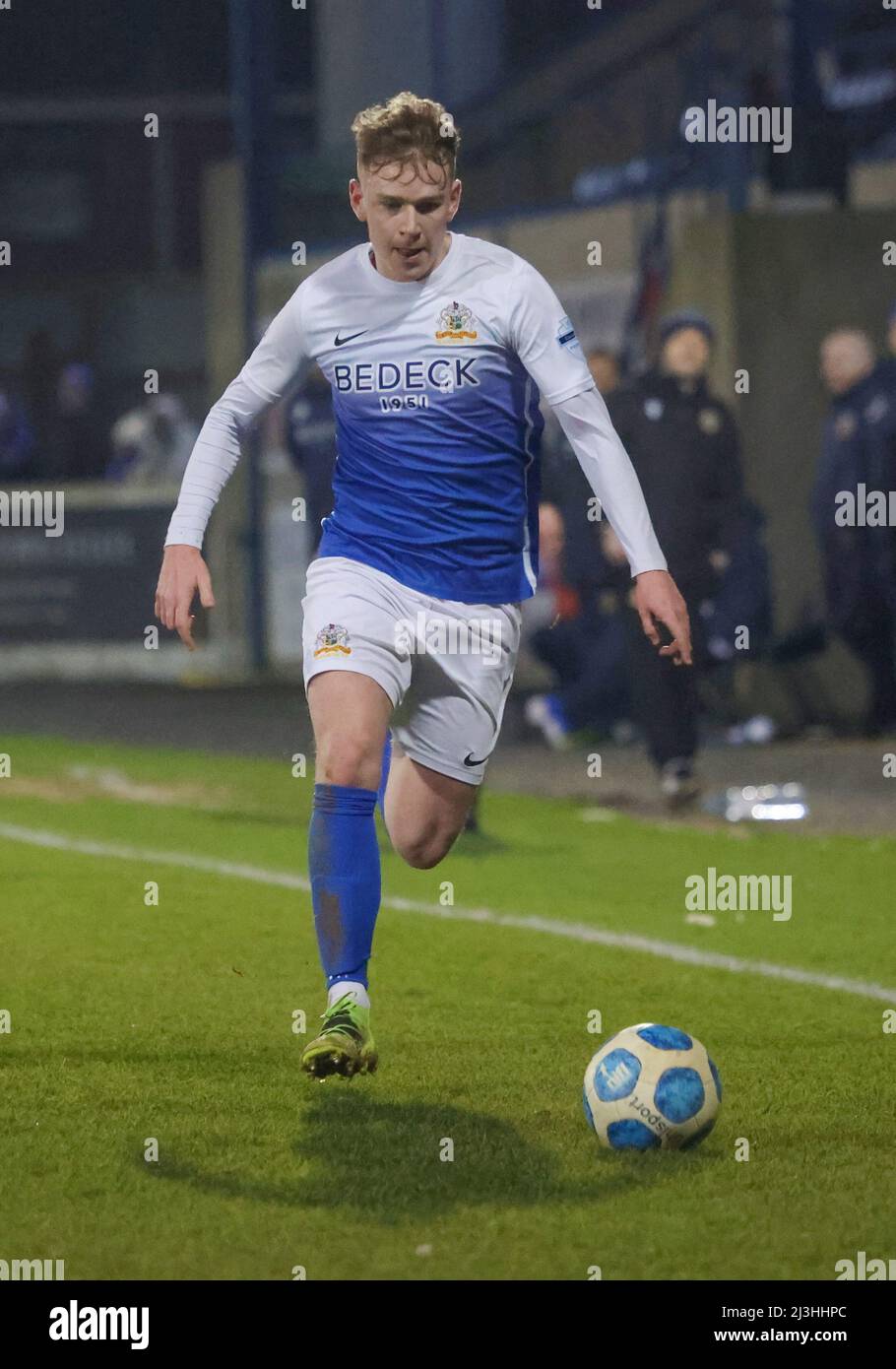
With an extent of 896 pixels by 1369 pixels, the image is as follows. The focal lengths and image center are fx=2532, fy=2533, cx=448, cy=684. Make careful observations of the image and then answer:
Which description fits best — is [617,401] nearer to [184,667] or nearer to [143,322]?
[184,667]

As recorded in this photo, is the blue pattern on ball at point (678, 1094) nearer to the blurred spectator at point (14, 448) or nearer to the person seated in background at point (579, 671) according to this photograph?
the person seated in background at point (579, 671)

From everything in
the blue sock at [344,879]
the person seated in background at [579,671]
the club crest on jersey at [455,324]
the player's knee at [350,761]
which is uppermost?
→ the person seated in background at [579,671]

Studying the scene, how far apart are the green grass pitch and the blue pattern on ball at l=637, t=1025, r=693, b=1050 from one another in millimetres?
228

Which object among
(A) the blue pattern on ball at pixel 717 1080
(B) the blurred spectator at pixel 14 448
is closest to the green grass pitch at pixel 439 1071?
(A) the blue pattern on ball at pixel 717 1080

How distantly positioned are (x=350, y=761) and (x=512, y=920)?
3.08 metres

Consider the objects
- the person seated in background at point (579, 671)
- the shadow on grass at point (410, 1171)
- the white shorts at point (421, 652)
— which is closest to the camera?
the shadow on grass at point (410, 1171)

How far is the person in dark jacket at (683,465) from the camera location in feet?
40.7

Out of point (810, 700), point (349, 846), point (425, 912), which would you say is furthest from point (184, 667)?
point (349, 846)

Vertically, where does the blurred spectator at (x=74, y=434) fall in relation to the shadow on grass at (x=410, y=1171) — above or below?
above

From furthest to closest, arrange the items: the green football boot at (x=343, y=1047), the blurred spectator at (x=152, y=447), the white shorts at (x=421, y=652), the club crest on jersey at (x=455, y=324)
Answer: the blurred spectator at (x=152, y=447)
the club crest on jersey at (x=455, y=324)
the white shorts at (x=421, y=652)
the green football boot at (x=343, y=1047)

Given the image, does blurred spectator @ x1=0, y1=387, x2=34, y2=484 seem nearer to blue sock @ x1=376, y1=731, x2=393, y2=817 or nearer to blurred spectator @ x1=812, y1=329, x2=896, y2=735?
blurred spectator @ x1=812, y1=329, x2=896, y2=735

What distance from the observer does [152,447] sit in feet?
76.7

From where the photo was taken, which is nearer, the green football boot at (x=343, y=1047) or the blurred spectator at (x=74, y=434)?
the green football boot at (x=343, y=1047)

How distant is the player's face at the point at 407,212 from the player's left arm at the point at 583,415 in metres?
0.25
